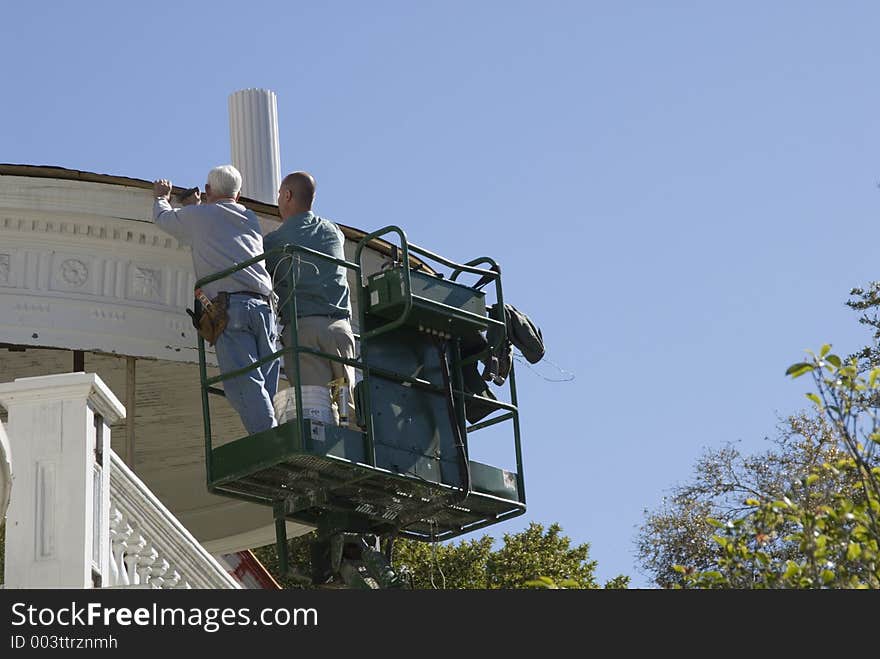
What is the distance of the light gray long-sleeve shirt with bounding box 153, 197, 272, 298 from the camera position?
48.4ft

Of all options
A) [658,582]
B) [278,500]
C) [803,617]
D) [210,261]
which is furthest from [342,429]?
[658,582]

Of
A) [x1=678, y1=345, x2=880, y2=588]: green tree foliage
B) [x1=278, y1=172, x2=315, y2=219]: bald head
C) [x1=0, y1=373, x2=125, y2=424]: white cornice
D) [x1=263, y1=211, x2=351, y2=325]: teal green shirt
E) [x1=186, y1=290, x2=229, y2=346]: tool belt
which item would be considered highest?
[x1=278, y1=172, x2=315, y2=219]: bald head

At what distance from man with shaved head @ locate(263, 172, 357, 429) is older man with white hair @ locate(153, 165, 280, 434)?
169mm

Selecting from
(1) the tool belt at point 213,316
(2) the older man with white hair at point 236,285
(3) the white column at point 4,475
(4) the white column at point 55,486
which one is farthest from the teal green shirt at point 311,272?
(3) the white column at point 4,475

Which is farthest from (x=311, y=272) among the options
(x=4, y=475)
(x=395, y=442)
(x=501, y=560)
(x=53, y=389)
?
(x=501, y=560)

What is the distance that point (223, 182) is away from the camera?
51.0 ft

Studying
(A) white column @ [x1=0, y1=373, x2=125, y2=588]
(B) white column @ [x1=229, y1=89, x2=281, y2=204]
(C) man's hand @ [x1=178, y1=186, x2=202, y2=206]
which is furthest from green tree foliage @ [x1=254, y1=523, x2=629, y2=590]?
(A) white column @ [x1=0, y1=373, x2=125, y2=588]

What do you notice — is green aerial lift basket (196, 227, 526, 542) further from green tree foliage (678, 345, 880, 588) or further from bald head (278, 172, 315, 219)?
green tree foliage (678, 345, 880, 588)

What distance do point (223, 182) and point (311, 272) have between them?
3.97 feet

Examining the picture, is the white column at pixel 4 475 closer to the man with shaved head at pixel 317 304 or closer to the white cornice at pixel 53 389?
the white cornice at pixel 53 389

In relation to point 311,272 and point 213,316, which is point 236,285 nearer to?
point 213,316

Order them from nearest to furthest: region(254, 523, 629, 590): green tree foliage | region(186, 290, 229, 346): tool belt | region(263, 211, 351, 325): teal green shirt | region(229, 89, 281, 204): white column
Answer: region(186, 290, 229, 346): tool belt
region(263, 211, 351, 325): teal green shirt
region(229, 89, 281, 204): white column
region(254, 523, 629, 590): green tree foliage

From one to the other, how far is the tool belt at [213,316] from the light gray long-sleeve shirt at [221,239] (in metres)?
0.11

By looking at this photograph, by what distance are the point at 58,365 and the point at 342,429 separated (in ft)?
24.7
